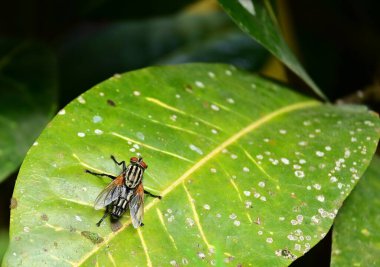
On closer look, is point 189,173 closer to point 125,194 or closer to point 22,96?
point 125,194

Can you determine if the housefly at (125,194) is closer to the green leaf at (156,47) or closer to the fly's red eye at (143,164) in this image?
the fly's red eye at (143,164)

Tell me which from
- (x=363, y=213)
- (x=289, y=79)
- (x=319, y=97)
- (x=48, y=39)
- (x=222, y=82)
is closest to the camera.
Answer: (x=363, y=213)

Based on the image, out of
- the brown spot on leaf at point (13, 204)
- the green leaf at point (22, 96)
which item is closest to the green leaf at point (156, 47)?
the green leaf at point (22, 96)

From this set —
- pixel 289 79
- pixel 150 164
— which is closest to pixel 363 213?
pixel 150 164

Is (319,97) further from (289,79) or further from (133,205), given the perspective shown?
(133,205)

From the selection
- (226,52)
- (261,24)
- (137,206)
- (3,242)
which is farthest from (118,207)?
(226,52)

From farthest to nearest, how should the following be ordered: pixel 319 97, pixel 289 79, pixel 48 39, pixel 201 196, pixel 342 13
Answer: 1. pixel 48 39
2. pixel 342 13
3. pixel 289 79
4. pixel 319 97
5. pixel 201 196

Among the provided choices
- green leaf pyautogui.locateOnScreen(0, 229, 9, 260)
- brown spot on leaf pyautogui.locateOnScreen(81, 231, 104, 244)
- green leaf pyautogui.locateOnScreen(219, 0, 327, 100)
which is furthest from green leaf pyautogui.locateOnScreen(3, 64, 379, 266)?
green leaf pyautogui.locateOnScreen(0, 229, 9, 260)
